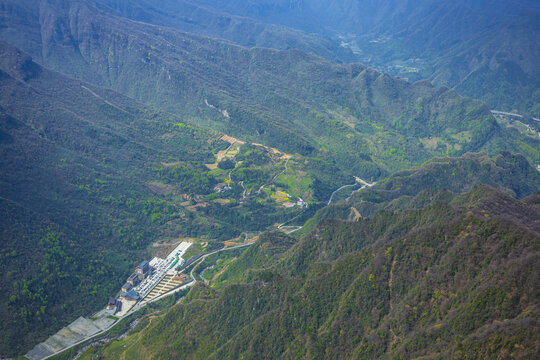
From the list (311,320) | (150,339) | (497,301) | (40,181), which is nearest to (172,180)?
(40,181)

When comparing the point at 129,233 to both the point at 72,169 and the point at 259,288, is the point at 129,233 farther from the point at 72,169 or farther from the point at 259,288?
the point at 259,288

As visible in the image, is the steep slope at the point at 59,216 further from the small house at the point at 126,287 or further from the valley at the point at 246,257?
the small house at the point at 126,287

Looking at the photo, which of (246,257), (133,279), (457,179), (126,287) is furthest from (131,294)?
(457,179)

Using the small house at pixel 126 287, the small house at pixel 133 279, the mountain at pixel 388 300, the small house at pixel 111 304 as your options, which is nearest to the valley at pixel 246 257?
the mountain at pixel 388 300

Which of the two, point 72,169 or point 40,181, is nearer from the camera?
point 40,181

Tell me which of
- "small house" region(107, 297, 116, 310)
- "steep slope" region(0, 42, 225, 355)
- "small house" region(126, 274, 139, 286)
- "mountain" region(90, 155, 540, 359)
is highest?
"mountain" region(90, 155, 540, 359)

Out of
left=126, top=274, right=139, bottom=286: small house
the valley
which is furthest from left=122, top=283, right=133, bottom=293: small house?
left=126, top=274, right=139, bottom=286: small house

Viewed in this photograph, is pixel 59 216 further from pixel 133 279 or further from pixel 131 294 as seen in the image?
pixel 131 294

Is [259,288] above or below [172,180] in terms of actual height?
above

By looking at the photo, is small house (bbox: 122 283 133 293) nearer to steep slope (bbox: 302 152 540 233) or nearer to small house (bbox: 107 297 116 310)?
small house (bbox: 107 297 116 310)
